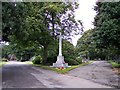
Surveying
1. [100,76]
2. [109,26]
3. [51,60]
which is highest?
[109,26]

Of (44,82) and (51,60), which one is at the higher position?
(51,60)

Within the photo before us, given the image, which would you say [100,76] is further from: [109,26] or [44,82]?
[109,26]

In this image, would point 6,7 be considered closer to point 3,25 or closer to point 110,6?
point 3,25

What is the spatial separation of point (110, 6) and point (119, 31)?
2.95 m

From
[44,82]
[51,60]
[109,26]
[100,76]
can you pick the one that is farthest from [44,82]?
[51,60]

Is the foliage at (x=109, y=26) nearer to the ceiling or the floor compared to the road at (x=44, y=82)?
nearer to the ceiling

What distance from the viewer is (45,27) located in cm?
3712

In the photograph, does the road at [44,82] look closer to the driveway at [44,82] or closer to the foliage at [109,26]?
the driveway at [44,82]

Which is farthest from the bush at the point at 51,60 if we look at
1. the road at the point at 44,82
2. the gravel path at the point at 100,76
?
the road at the point at 44,82

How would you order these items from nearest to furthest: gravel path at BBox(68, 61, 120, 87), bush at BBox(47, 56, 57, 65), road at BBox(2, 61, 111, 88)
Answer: road at BBox(2, 61, 111, 88)
gravel path at BBox(68, 61, 120, 87)
bush at BBox(47, 56, 57, 65)

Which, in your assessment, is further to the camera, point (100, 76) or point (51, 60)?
point (51, 60)

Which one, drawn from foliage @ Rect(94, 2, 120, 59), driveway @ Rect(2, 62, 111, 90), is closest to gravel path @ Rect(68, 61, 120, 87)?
driveway @ Rect(2, 62, 111, 90)

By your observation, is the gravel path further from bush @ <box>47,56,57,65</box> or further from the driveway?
bush @ <box>47,56,57,65</box>

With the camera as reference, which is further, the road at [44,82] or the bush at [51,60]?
the bush at [51,60]
